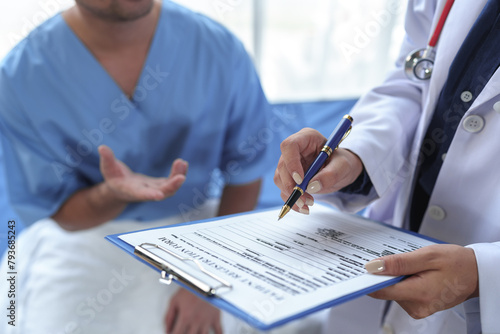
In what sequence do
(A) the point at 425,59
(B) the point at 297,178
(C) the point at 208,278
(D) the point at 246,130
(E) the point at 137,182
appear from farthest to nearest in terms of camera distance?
(D) the point at 246,130 < (E) the point at 137,182 < (A) the point at 425,59 < (B) the point at 297,178 < (C) the point at 208,278

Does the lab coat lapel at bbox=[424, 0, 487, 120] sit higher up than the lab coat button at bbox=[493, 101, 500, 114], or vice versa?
the lab coat lapel at bbox=[424, 0, 487, 120]

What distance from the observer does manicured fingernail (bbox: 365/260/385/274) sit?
443 mm

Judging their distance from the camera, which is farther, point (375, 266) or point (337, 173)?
point (337, 173)

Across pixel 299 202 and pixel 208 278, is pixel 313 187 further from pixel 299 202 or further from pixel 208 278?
pixel 208 278

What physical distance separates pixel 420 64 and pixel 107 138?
0.62m

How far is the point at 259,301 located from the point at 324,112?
1.19 metres

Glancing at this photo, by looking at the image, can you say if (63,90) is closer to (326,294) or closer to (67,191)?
(67,191)

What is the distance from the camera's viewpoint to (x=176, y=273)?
0.42 m

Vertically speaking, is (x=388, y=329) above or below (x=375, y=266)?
below

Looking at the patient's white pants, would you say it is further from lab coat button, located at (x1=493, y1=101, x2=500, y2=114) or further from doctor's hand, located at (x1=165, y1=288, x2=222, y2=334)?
lab coat button, located at (x1=493, y1=101, x2=500, y2=114)

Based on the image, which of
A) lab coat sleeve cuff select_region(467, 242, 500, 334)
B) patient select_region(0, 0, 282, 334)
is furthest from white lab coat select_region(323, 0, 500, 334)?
patient select_region(0, 0, 282, 334)

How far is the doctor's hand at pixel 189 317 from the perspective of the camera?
87 cm

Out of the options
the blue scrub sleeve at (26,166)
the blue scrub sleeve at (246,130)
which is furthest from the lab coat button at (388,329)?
the blue scrub sleeve at (26,166)

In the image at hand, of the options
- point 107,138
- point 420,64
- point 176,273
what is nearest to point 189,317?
point 107,138
